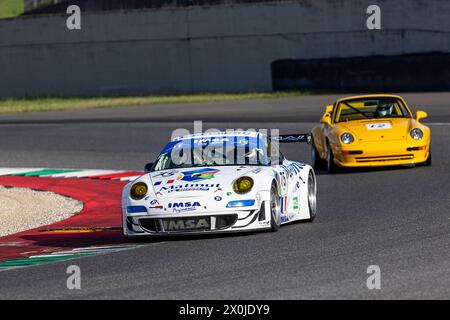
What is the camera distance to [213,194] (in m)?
10.2

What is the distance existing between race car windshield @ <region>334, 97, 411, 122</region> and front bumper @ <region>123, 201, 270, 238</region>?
7229 millimetres

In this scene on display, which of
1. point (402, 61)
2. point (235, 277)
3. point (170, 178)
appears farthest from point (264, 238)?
point (402, 61)

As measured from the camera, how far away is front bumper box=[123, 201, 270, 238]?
33.1 ft

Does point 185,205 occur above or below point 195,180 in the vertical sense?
below

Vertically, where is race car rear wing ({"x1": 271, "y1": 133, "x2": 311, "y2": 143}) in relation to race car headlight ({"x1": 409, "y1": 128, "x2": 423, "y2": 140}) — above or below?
above

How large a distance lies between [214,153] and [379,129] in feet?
18.8

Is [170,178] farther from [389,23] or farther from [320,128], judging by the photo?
[389,23]

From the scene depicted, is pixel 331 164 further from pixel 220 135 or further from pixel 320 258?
pixel 320 258

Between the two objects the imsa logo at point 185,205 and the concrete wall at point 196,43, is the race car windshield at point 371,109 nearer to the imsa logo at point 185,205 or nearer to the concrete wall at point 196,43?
the imsa logo at point 185,205

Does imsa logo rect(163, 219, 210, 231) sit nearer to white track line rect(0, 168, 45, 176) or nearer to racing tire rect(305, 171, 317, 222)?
racing tire rect(305, 171, 317, 222)

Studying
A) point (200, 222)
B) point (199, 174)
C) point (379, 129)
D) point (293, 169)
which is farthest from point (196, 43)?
point (200, 222)

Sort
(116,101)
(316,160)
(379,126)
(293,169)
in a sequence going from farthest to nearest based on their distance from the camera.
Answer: (116,101) < (316,160) < (379,126) < (293,169)

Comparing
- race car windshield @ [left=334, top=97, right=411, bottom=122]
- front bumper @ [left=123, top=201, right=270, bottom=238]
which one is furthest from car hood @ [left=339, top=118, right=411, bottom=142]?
front bumper @ [left=123, top=201, right=270, bottom=238]

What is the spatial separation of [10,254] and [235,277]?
3.28 metres
